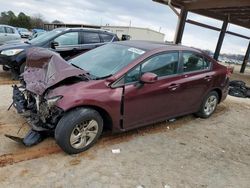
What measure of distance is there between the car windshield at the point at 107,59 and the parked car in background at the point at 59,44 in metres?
2.55

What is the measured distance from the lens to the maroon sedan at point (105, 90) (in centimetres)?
360

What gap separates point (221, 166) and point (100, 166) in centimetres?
180

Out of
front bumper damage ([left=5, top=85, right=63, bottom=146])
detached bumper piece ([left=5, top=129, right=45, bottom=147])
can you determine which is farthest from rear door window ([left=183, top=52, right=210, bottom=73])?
detached bumper piece ([left=5, top=129, right=45, bottom=147])

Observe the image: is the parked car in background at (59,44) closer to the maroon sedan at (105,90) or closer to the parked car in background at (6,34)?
the maroon sedan at (105,90)

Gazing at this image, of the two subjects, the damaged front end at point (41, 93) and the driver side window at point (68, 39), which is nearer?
the damaged front end at point (41, 93)

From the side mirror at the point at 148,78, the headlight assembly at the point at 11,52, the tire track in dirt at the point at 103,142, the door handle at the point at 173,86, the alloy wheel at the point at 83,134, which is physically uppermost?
the side mirror at the point at 148,78

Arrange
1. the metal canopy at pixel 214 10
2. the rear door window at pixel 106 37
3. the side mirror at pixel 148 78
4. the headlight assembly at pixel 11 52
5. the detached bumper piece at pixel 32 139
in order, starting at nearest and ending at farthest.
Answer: the detached bumper piece at pixel 32 139, the side mirror at pixel 148 78, the headlight assembly at pixel 11 52, the rear door window at pixel 106 37, the metal canopy at pixel 214 10

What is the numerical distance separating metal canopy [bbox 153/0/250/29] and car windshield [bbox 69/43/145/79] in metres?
7.08

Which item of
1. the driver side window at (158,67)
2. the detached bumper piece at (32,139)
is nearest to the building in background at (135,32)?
the driver side window at (158,67)

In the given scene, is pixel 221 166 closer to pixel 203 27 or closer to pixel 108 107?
pixel 108 107

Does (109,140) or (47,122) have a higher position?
(47,122)

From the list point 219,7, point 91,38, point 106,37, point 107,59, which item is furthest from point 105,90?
point 219,7

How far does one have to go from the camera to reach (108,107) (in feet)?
12.6

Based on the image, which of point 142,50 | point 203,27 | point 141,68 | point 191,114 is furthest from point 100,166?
point 203,27
